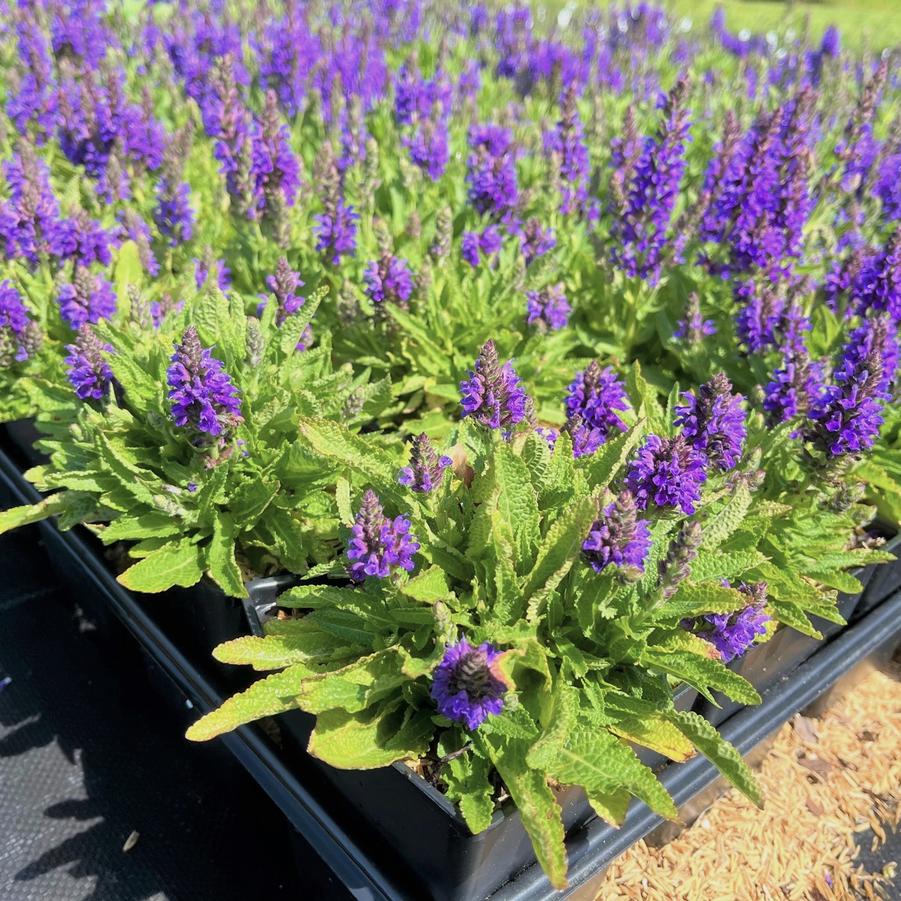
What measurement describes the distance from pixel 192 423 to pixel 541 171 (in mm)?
3004

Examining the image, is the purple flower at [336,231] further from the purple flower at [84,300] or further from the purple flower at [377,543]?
the purple flower at [377,543]

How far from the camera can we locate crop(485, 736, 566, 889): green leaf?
1449 millimetres

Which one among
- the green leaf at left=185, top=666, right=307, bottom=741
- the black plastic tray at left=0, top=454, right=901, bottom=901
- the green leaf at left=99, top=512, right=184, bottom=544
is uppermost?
the green leaf at left=185, top=666, right=307, bottom=741

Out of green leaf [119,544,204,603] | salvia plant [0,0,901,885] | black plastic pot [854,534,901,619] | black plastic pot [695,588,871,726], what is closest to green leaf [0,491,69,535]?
salvia plant [0,0,901,885]

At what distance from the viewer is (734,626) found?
1.83 metres

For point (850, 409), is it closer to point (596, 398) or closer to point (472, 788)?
point (596, 398)

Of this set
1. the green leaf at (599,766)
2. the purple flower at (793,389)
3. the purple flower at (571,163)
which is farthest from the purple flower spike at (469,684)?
the purple flower at (571,163)

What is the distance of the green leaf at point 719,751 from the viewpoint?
150 cm

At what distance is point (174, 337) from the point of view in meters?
2.36

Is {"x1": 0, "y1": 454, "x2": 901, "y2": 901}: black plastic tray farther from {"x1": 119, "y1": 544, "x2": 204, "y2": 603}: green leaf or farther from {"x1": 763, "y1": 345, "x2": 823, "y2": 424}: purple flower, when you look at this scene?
{"x1": 763, "y1": 345, "x2": 823, "y2": 424}: purple flower

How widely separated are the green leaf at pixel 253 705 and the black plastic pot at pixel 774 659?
1.02 metres

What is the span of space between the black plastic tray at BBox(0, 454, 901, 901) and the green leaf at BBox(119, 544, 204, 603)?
0.35 meters

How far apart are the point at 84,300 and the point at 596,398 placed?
5.30 ft

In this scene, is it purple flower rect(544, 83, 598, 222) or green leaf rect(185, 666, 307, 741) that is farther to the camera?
purple flower rect(544, 83, 598, 222)
